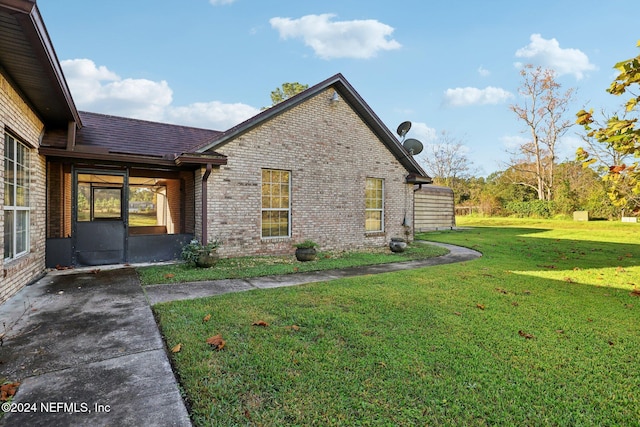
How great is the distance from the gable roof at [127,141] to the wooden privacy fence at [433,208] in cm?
1274

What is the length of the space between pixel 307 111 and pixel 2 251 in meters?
7.57

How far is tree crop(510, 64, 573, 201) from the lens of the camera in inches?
1105

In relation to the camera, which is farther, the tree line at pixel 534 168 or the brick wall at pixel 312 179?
the tree line at pixel 534 168

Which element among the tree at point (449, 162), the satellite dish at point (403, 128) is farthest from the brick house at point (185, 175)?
the tree at point (449, 162)

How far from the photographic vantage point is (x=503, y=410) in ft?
7.10

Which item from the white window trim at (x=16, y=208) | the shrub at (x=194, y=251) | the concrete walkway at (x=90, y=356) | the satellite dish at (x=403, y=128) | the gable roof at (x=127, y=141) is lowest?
the concrete walkway at (x=90, y=356)

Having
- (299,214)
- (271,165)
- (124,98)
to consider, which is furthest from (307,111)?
(124,98)

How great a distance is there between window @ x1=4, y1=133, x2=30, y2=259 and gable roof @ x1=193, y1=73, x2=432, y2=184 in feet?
10.4

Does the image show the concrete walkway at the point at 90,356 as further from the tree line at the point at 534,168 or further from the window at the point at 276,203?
the tree line at the point at 534,168

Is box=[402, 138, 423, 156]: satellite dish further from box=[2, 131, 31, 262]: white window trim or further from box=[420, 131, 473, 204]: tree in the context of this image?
box=[420, 131, 473, 204]: tree

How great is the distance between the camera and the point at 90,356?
2.85 m

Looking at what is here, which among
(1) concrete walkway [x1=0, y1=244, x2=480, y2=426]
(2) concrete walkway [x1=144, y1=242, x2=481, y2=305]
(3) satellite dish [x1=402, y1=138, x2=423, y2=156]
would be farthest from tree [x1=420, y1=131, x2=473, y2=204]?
(1) concrete walkway [x1=0, y1=244, x2=480, y2=426]

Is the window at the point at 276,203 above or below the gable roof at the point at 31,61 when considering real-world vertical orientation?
below

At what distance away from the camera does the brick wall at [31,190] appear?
446 centimetres
